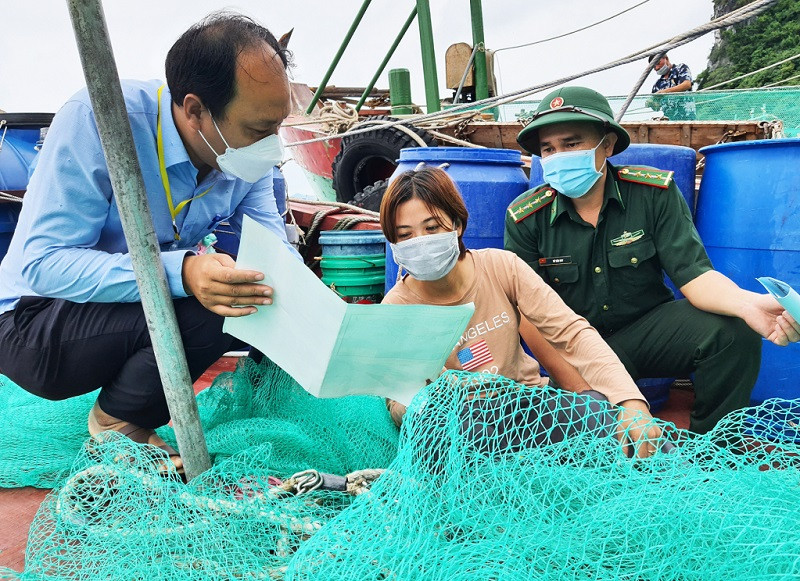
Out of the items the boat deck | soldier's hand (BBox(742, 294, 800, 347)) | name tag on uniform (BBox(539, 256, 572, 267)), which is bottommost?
the boat deck

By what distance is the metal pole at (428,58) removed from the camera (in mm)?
6535

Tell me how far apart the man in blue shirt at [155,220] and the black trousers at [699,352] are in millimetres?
1480

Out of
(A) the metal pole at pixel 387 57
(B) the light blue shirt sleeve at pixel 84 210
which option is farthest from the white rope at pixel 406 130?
(B) the light blue shirt sleeve at pixel 84 210

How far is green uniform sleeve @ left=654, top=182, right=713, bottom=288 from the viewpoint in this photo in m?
2.13

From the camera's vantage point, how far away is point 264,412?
2082 millimetres

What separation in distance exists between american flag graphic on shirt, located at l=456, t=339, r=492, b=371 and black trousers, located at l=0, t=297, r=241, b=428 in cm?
74

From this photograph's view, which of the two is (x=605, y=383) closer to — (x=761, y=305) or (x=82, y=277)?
(x=761, y=305)

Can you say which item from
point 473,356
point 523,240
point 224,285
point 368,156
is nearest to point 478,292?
point 473,356

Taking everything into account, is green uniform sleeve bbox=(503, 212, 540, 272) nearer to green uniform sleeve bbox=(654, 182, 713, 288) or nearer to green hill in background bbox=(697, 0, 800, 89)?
green uniform sleeve bbox=(654, 182, 713, 288)

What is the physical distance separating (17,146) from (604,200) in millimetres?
4632

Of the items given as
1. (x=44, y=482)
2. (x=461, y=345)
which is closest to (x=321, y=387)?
(x=461, y=345)

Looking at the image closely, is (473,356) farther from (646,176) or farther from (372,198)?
(372,198)

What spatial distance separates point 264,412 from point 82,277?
31.4 inches

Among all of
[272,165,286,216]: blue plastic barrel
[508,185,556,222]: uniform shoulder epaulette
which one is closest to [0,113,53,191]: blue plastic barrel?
[272,165,286,216]: blue plastic barrel
